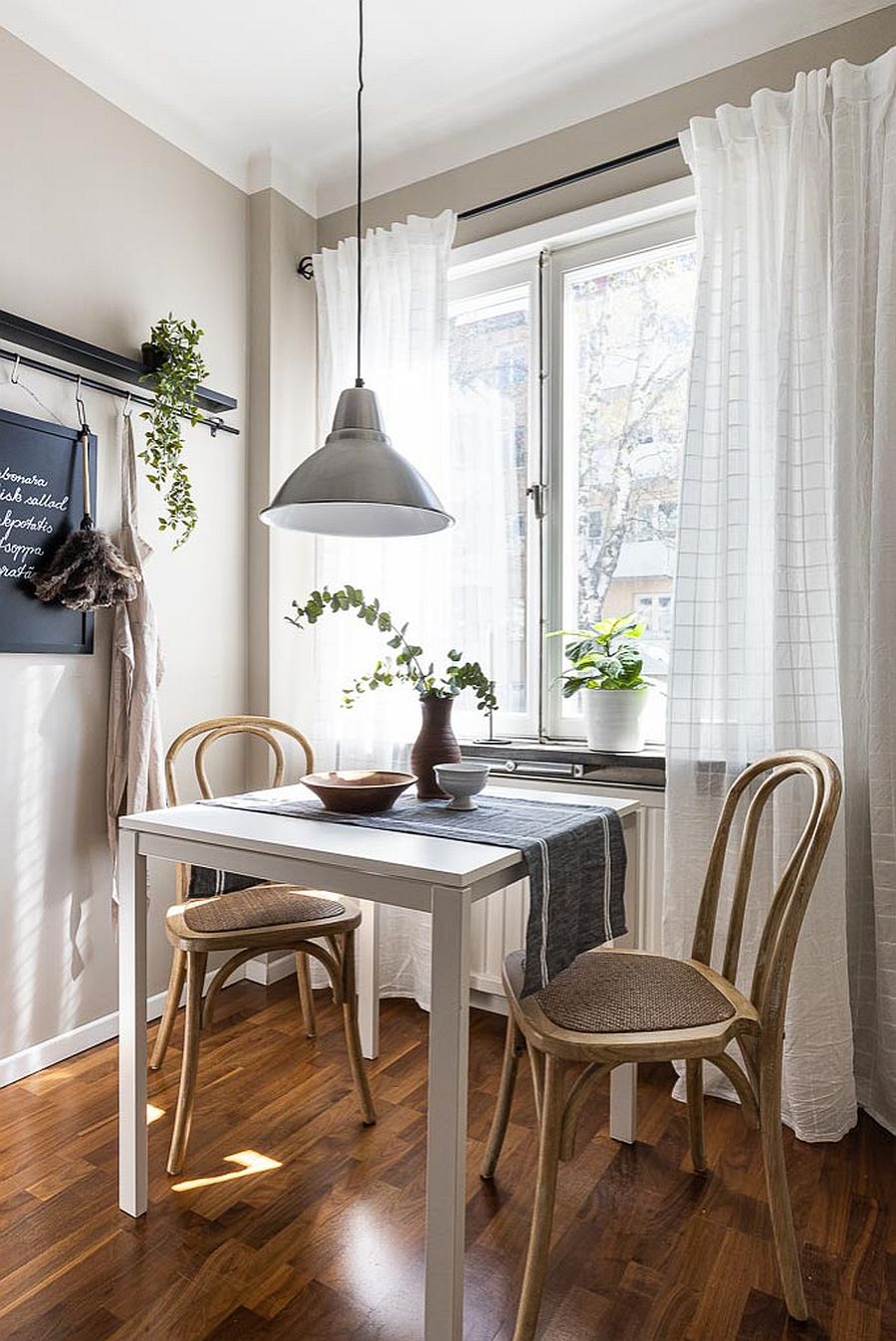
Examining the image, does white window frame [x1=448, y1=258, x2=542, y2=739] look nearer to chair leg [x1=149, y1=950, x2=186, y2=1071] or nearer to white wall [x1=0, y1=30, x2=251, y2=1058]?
white wall [x1=0, y1=30, x2=251, y2=1058]

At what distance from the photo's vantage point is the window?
100 inches

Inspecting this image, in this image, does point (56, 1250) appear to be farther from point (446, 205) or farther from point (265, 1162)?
point (446, 205)

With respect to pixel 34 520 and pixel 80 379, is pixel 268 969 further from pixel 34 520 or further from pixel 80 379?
pixel 80 379

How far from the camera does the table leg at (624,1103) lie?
1.95m

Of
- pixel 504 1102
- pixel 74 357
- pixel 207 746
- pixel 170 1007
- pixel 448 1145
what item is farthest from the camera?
pixel 207 746

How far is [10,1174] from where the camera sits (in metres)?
1.81

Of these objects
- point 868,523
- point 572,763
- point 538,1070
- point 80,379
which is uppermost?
point 80,379

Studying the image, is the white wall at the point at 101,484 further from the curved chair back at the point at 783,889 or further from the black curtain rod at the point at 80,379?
the curved chair back at the point at 783,889

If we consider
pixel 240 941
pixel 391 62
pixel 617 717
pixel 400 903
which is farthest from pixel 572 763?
pixel 391 62

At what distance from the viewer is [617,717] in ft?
8.04

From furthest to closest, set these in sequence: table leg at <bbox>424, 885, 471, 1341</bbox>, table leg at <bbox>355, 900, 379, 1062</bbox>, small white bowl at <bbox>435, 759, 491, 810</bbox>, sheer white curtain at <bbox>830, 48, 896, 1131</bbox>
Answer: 1. table leg at <bbox>355, 900, 379, 1062</bbox>
2. sheer white curtain at <bbox>830, 48, 896, 1131</bbox>
3. small white bowl at <bbox>435, 759, 491, 810</bbox>
4. table leg at <bbox>424, 885, 471, 1341</bbox>

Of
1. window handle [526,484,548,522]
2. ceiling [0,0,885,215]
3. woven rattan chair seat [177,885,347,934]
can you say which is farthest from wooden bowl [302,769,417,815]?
ceiling [0,0,885,215]

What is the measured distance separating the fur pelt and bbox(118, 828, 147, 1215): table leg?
0.86m

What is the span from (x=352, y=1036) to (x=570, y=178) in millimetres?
A: 2429
